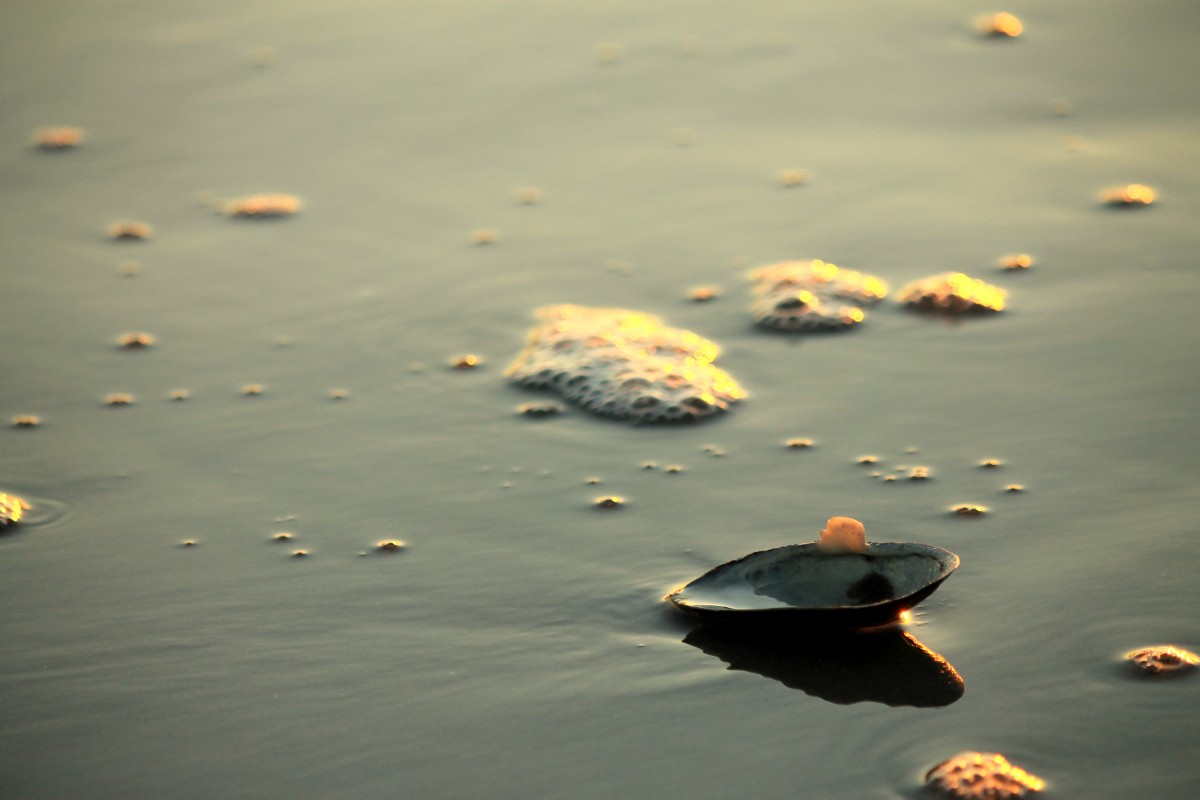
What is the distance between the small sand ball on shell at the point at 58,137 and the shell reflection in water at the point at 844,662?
279cm

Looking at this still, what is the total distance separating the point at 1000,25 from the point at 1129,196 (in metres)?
1.14

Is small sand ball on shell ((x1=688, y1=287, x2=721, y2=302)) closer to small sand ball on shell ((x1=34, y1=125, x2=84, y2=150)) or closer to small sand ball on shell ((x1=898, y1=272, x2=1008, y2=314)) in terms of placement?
small sand ball on shell ((x1=898, y1=272, x2=1008, y2=314))

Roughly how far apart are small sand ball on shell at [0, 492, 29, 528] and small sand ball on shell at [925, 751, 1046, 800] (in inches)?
66.0

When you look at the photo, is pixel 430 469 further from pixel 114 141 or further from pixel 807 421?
pixel 114 141

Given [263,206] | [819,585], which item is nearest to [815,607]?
[819,585]

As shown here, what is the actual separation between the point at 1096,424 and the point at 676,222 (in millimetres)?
1258

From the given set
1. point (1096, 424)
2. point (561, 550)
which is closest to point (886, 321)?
point (1096, 424)

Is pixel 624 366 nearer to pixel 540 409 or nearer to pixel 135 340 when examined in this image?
pixel 540 409

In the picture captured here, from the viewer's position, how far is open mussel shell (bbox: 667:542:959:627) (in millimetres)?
2096

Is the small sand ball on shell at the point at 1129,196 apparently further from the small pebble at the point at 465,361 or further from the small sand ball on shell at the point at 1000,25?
the small pebble at the point at 465,361

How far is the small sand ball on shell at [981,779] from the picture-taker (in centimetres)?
182

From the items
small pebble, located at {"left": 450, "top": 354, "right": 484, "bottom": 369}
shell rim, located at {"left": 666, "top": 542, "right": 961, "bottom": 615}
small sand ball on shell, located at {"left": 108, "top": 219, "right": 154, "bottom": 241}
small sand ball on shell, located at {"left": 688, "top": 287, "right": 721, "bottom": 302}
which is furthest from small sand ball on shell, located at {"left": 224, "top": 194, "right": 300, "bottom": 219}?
shell rim, located at {"left": 666, "top": 542, "right": 961, "bottom": 615}

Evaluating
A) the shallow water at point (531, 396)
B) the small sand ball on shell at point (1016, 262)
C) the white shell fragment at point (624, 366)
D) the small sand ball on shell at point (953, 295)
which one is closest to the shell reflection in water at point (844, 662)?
the shallow water at point (531, 396)

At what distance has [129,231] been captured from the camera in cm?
364
